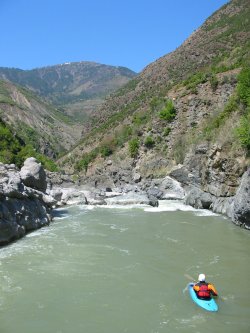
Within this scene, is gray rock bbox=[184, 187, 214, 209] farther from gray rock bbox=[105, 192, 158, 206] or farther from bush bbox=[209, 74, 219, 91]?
bush bbox=[209, 74, 219, 91]

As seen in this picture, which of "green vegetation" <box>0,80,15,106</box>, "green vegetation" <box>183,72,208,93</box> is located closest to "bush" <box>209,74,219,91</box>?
"green vegetation" <box>183,72,208,93</box>

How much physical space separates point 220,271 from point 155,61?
3298 inches

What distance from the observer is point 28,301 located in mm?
13477

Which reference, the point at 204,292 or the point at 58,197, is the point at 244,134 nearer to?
the point at 204,292

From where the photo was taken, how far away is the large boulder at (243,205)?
24.3 metres

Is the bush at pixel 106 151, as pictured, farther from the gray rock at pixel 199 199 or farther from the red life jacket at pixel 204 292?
the red life jacket at pixel 204 292

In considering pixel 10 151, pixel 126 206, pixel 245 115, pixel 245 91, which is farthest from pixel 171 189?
pixel 10 151

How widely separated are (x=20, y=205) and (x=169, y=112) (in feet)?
120

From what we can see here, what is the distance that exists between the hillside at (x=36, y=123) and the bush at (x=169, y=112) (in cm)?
5182

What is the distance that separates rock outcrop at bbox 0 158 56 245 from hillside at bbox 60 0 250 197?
1382 centimetres

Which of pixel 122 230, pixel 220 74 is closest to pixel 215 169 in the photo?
pixel 122 230

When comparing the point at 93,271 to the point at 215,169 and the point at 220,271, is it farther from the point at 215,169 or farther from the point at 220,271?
the point at 215,169

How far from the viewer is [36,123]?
13975cm

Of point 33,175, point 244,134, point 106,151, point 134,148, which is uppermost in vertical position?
point 244,134
